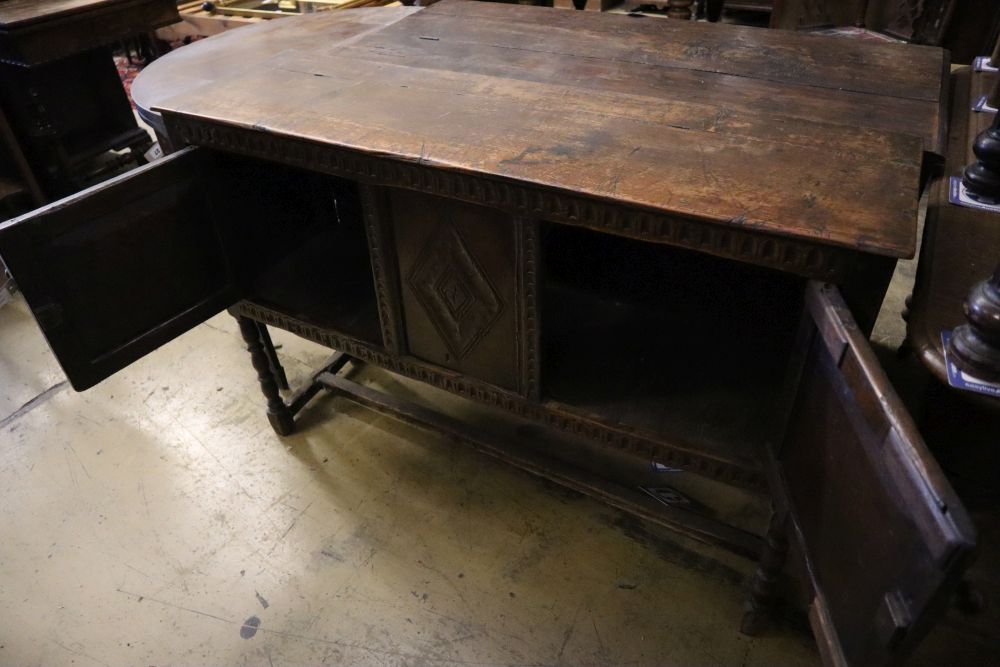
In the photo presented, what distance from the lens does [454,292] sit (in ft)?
5.06

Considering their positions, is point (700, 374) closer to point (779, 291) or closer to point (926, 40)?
point (779, 291)

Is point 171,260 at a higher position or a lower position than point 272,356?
higher

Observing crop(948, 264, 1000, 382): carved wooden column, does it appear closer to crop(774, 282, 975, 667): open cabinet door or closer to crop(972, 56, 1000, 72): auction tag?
crop(774, 282, 975, 667): open cabinet door

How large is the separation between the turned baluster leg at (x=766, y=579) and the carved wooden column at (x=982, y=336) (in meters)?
0.46

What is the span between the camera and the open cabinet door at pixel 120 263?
1355 millimetres

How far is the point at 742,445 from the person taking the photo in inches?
55.9

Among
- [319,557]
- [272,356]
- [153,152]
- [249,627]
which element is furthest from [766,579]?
[153,152]

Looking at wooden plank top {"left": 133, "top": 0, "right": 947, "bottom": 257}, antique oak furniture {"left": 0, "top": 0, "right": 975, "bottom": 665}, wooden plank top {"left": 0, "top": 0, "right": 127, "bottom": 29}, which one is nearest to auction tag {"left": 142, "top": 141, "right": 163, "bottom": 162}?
wooden plank top {"left": 0, "top": 0, "right": 127, "bottom": 29}

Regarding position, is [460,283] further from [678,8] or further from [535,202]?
[678,8]

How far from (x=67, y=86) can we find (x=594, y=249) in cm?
303

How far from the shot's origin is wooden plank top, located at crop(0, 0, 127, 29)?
285 cm

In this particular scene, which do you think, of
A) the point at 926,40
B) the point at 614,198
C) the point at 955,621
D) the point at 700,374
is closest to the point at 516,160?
the point at 614,198

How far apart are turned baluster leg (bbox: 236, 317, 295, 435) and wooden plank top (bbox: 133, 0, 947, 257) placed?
71 cm

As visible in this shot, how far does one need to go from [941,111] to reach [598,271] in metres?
0.96
